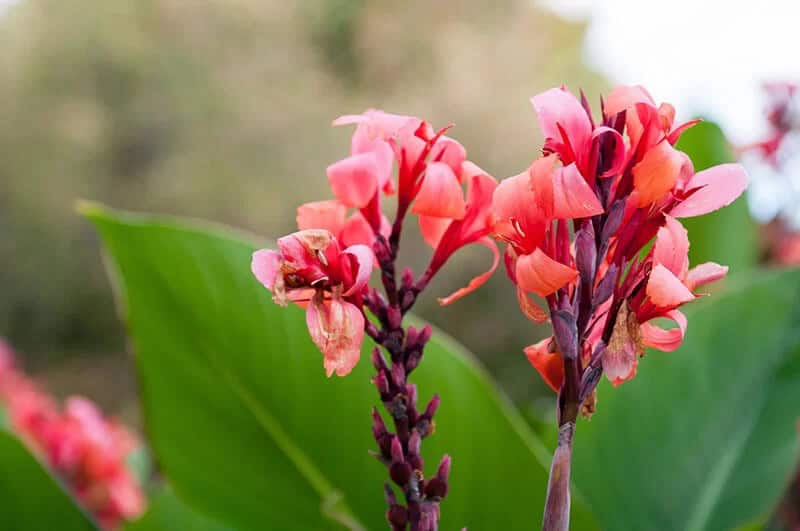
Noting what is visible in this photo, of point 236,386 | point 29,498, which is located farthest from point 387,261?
point 29,498

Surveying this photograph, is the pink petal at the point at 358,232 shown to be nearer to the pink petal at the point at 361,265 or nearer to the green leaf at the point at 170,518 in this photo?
the pink petal at the point at 361,265

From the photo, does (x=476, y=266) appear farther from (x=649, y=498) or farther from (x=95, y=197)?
(x=649, y=498)

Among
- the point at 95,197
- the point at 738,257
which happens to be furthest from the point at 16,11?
the point at 738,257

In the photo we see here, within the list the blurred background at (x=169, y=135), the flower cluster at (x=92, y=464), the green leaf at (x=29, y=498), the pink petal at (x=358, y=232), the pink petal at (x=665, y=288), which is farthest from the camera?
the blurred background at (x=169, y=135)

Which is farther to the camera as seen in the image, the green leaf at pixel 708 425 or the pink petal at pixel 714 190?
the green leaf at pixel 708 425

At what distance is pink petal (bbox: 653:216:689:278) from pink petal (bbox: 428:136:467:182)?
11 cm

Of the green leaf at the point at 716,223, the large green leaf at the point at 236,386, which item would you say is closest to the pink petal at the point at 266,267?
the large green leaf at the point at 236,386

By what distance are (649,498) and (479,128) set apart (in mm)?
7803

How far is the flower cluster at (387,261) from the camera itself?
353mm

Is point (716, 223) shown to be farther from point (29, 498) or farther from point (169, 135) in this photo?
point (169, 135)

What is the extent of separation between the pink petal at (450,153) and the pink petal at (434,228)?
0.03 metres

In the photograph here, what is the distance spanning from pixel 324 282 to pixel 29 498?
17.5 inches

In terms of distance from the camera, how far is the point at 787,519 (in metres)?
0.77

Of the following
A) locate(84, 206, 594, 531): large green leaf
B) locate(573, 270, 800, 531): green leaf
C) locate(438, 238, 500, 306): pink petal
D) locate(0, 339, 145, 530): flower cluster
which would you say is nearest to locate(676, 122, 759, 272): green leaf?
locate(573, 270, 800, 531): green leaf
